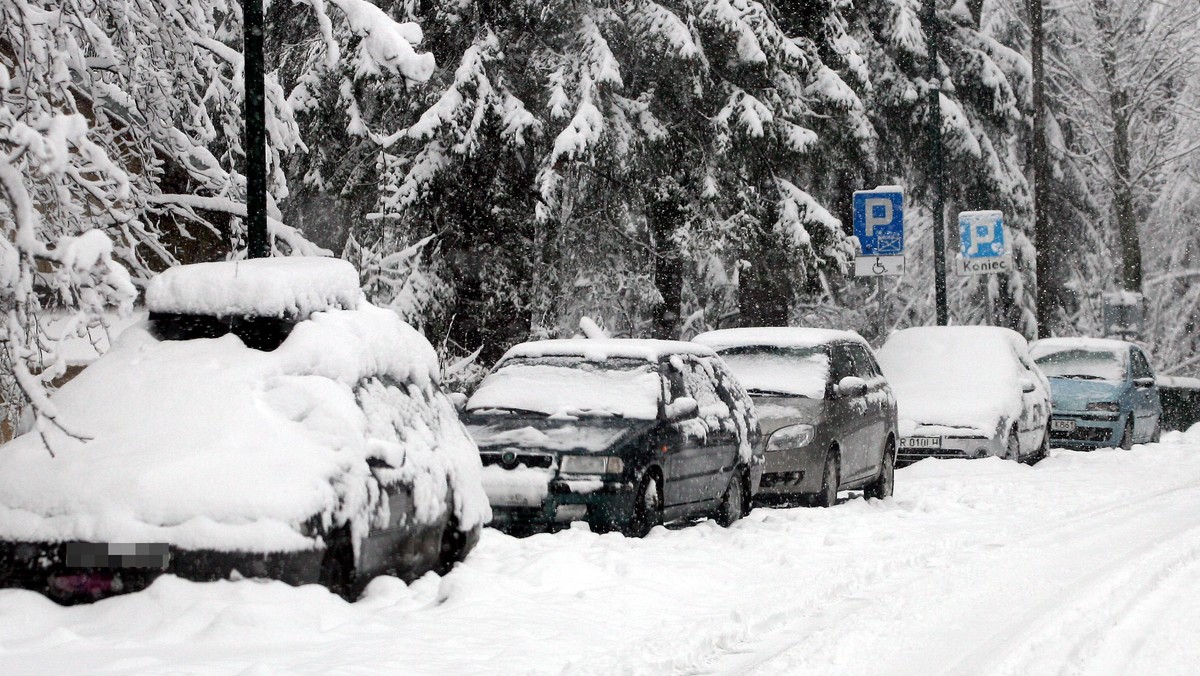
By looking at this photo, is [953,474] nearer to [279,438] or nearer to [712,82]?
[712,82]

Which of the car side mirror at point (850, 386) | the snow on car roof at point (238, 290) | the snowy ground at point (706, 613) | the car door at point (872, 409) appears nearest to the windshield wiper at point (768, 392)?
the car side mirror at point (850, 386)

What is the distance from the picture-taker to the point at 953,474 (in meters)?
17.4

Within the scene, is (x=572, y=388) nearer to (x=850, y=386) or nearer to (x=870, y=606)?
(x=850, y=386)

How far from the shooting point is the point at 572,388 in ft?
38.8

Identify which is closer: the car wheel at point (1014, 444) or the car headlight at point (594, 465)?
the car headlight at point (594, 465)

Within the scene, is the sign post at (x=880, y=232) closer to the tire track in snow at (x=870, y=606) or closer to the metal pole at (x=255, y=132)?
the tire track in snow at (x=870, y=606)

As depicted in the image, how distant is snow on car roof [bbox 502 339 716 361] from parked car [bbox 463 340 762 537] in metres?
0.01

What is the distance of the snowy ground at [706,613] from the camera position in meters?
6.71

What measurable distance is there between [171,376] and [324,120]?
12.5m

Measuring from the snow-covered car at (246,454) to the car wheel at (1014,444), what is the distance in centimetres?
1116

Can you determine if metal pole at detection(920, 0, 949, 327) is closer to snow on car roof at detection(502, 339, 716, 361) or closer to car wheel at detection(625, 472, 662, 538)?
snow on car roof at detection(502, 339, 716, 361)

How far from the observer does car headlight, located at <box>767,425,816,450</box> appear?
1376 cm

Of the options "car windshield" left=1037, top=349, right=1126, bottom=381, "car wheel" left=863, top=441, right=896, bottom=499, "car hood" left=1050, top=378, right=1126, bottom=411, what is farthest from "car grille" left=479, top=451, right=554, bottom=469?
"car windshield" left=1037, top=349, right=1126, bottom=381

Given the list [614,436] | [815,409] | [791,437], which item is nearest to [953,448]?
[815,409]
